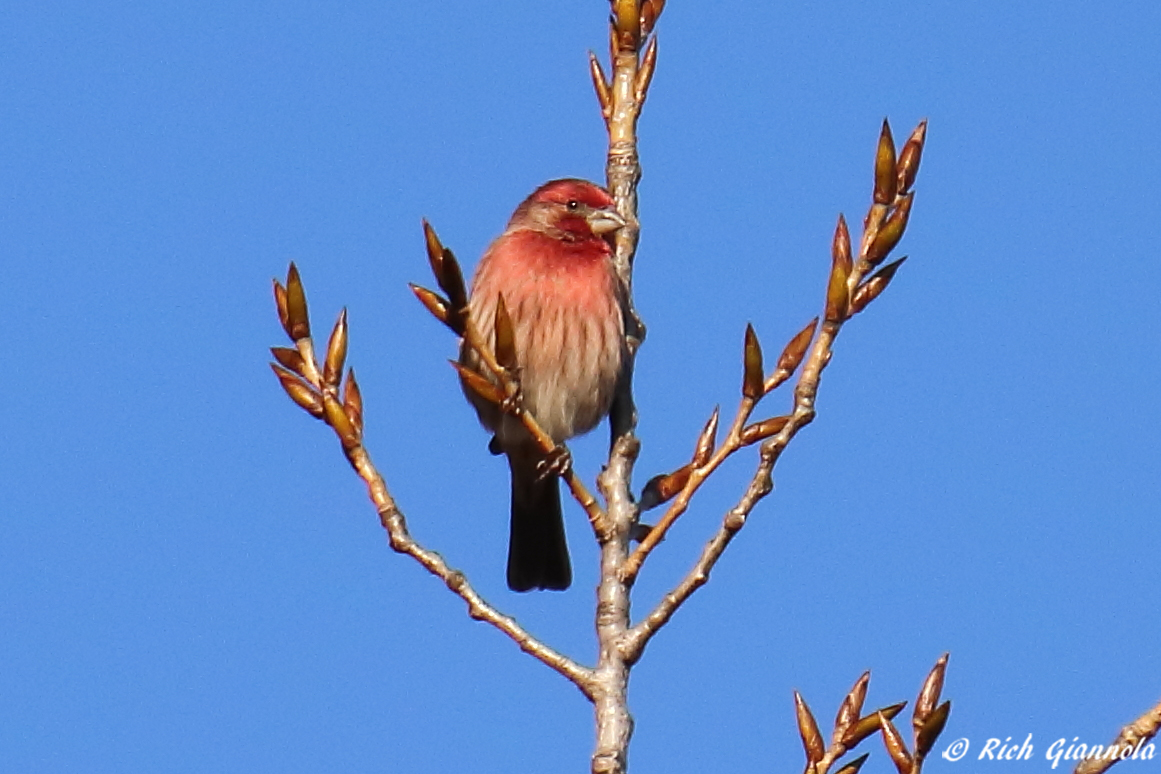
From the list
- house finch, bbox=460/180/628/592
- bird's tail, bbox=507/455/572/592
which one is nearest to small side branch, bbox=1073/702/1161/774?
house finch, bbox=460/180/628/592

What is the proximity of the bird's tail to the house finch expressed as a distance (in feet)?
0.81

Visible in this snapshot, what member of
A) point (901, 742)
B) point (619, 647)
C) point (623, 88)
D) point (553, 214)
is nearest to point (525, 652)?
point (619, 647)

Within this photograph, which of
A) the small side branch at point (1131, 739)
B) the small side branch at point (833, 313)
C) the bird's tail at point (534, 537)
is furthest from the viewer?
the bird's tail at point (534, 537)

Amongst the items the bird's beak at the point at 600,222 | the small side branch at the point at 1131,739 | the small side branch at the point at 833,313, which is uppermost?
the bird's beak at the point at 600,222

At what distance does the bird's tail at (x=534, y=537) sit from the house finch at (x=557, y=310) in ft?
0.81

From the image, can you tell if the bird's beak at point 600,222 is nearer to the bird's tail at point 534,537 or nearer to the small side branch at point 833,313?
the bird's tail at point 534,537

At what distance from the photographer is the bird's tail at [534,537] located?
898 cm

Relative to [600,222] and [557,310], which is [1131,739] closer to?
[557,310]

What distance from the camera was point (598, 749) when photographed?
4.20 meters

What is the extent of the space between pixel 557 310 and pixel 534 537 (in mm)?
1596

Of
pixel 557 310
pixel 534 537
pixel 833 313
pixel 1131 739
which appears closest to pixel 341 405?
pixel 833 313

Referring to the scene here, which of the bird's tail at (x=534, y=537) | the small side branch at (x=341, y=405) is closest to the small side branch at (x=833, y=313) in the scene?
the small side branch at (x=341, y=405)

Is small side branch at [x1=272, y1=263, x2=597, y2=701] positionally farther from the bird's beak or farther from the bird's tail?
the bird's tail

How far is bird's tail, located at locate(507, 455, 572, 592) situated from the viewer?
8.98 metres
